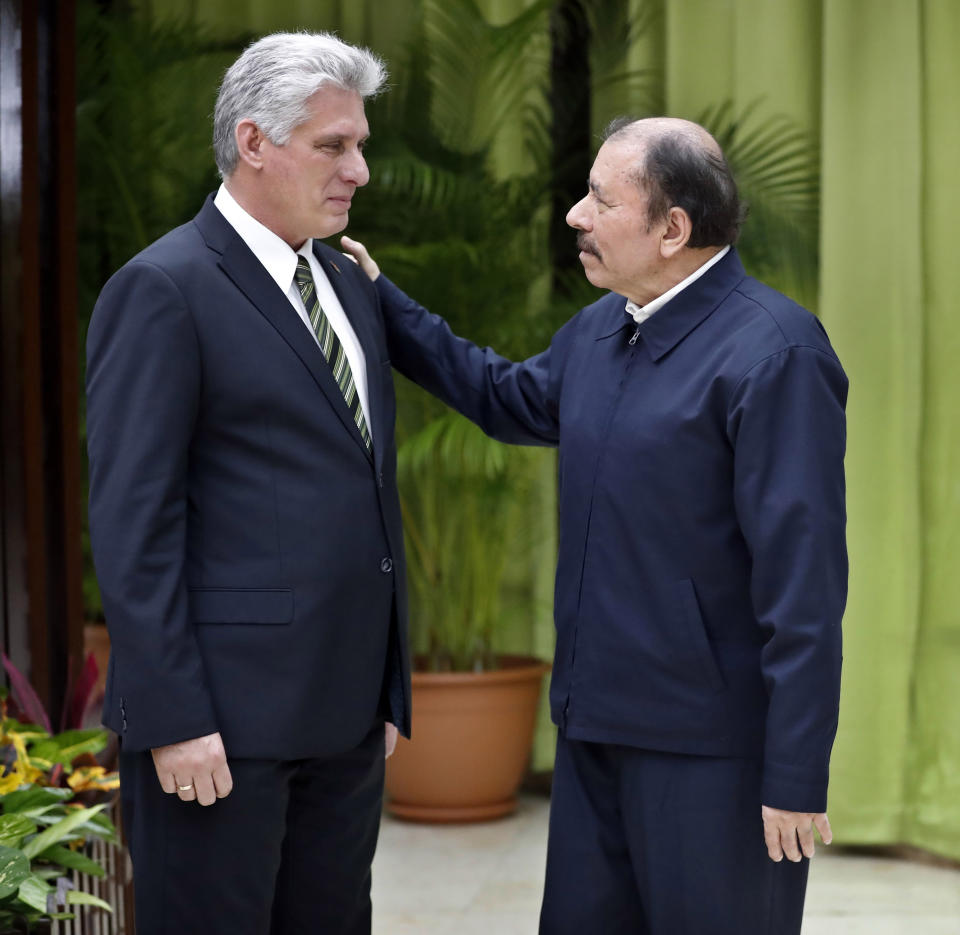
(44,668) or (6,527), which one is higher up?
(6,527)

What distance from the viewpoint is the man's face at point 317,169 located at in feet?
5.29

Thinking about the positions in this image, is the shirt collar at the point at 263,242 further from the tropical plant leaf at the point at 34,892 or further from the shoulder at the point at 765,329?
the tropical plant leaf at the point at 34,892

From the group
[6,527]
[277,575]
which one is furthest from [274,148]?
[6,527]

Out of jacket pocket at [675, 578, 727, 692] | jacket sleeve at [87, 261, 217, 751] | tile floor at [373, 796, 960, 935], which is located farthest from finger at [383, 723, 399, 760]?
tile floor at [373, 796, 960, 935]

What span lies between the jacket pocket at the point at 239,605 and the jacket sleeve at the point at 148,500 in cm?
4

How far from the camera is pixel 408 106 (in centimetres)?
350

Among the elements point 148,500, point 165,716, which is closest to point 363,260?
point 148,500

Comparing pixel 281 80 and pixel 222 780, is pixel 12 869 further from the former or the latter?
pixel 281 80

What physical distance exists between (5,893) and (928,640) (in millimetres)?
2379

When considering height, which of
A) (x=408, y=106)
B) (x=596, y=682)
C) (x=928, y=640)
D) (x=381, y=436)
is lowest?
(x=928, y=640)

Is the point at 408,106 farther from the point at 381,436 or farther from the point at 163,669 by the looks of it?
the point at 163,669

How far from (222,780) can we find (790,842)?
2.16 feet

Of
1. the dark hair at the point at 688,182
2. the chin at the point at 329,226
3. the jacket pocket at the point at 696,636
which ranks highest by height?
the dark hair at the point at 688,182

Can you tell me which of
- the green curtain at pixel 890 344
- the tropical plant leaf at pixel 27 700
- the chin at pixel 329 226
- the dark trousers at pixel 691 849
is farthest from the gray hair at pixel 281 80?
the green curtain at pixel 890 344
